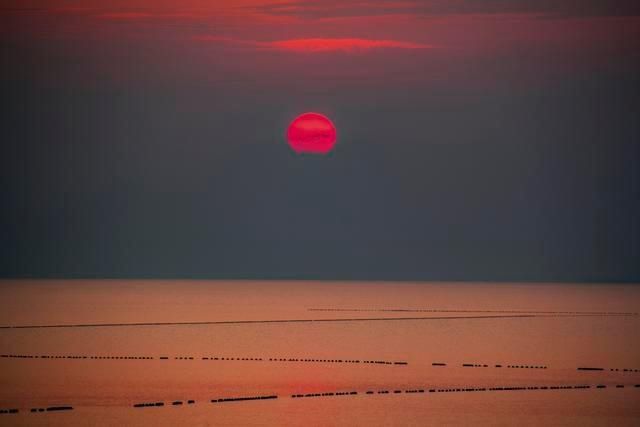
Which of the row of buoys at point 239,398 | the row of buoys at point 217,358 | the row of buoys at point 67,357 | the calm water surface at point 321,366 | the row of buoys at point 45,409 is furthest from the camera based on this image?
the row of buoys at point 67,357

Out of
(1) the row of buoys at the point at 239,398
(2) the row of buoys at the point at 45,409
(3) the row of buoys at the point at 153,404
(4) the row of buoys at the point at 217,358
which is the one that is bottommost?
(2) the row of buoys at the point at 45,409

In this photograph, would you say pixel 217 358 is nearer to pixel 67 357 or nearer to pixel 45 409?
pixel 67 357

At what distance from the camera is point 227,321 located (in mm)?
20062

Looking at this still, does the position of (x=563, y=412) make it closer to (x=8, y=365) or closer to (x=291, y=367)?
(x=291, y=367)

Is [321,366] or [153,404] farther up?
[321,366]

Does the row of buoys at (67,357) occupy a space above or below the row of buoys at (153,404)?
above

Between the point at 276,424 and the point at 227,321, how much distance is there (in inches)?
448

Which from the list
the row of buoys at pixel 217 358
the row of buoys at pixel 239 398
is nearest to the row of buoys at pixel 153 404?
the row of buoys at pixel 239 398

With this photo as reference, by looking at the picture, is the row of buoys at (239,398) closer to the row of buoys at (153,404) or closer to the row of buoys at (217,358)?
the row of buoys at (153,404)

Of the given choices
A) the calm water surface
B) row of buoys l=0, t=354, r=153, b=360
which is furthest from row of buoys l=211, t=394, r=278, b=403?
row of buoys l=0, t=354, r=153, b=360

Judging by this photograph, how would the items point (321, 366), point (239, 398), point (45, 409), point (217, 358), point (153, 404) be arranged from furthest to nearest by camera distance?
point (217, 358) < point (321, 366) < point (239, 398) < point (153, 404) < point (45, 409)

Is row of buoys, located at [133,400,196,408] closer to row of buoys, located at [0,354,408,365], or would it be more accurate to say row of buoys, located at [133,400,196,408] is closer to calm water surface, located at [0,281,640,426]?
calm water surface, located at [0,281,640,426]

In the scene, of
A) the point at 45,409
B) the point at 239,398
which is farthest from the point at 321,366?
the point at 45,409

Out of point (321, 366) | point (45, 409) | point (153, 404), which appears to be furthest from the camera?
point (321, 366)
